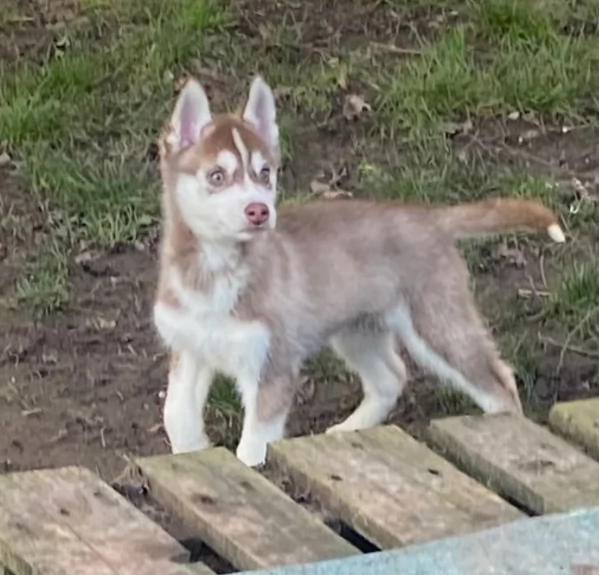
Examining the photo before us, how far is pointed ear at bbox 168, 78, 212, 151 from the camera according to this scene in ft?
15.6

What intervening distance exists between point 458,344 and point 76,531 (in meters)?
1.74

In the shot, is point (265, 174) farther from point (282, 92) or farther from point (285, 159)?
point (282, 92)

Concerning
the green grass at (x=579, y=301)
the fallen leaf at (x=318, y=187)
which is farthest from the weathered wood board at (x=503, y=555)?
the fallen leaf at (x=318, y=187)

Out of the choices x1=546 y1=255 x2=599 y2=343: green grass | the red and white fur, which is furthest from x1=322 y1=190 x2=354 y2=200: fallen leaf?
the red and white fur

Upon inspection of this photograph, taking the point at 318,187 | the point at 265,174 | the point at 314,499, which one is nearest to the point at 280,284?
the point at 265,174

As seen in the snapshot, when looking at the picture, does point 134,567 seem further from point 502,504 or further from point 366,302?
point 366,302

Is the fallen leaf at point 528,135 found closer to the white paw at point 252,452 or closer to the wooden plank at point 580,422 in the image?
the white paw at point 252,452

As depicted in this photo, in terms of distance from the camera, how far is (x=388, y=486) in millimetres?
3805

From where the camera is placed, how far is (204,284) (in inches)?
187

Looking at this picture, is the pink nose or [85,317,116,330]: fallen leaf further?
[85,317,116,330]: fallen leaf

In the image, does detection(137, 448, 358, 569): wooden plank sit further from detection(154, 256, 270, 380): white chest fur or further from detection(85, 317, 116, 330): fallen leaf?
detection(85, 317, 116, 330): fallen leaf

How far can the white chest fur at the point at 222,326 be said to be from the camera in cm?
475

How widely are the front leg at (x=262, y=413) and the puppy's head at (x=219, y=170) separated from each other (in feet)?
1.29

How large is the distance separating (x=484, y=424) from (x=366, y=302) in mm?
922
